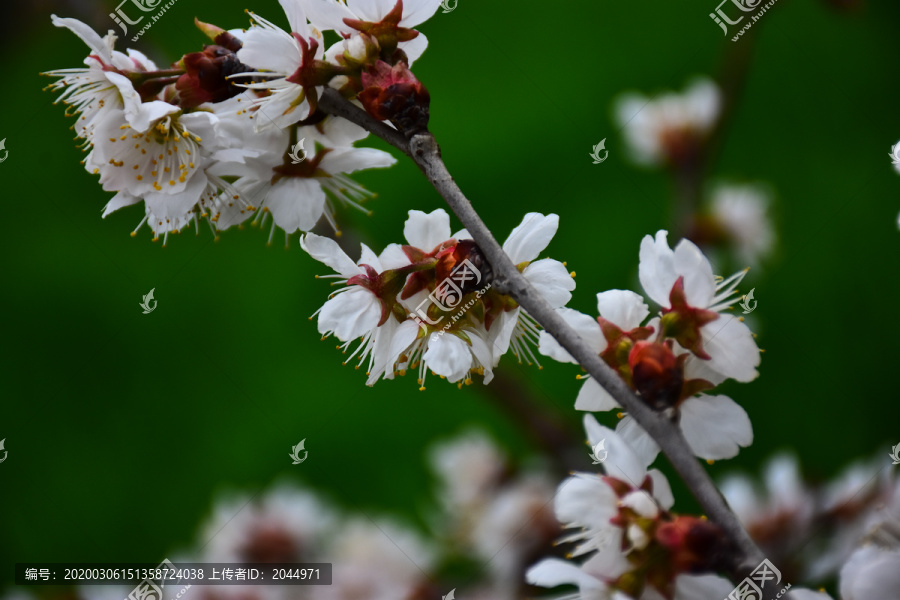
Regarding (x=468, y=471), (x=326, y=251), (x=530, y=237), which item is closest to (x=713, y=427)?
(x=530, y=237)

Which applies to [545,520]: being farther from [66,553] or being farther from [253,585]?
[66,553]

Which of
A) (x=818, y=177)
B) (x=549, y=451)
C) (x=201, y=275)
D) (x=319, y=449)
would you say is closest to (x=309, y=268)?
(x=201, y=275)

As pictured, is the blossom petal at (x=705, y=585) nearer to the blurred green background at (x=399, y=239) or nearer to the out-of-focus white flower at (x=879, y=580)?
the out-of-focus white flower at (x=879, y=580)

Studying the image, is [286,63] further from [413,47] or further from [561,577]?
[561,577]

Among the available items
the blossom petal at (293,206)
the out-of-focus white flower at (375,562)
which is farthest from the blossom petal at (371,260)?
the out-of-focus white flower at (375,562)

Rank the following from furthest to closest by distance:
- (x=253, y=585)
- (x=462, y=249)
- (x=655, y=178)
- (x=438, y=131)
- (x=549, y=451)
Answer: (x=438, y=131) → (x=655, y=178) → (x=253, y=585) → (x=549, y=451) → (x=462, y=249)

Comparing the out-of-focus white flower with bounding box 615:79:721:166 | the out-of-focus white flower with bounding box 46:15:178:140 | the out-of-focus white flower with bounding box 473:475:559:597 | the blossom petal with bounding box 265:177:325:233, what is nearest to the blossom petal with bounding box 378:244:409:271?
the blossom petal with bounding box 265:177:325:233

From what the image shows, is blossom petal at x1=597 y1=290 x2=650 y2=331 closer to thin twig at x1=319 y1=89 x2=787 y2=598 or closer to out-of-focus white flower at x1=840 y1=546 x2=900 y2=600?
thin twig at x1=319 y1=89 x2=787 y2=598
